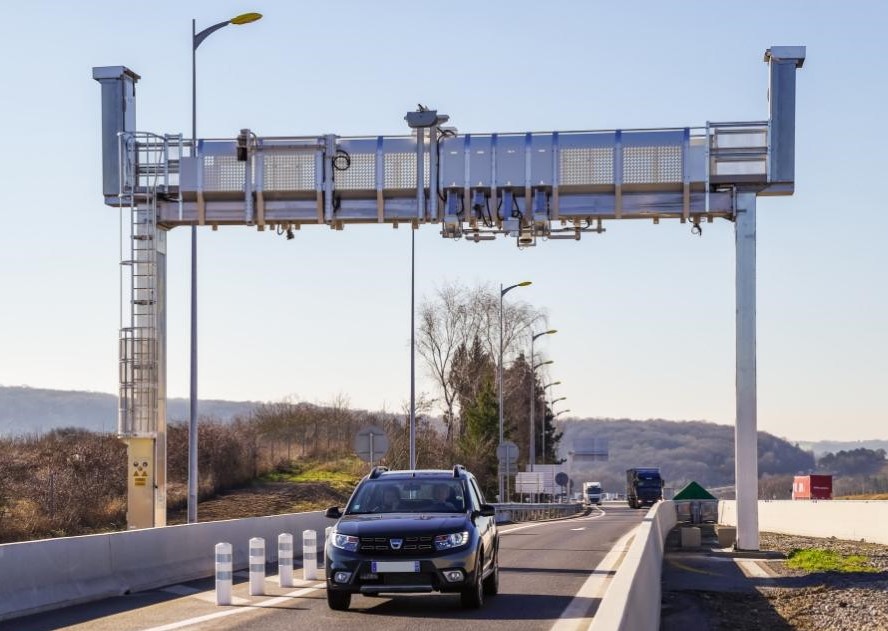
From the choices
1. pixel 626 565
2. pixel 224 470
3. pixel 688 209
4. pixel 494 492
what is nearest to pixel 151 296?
pixel 688 209

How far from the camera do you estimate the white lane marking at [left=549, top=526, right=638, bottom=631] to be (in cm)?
1495

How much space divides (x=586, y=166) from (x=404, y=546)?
1319cm

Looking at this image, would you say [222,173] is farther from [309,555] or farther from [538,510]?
[538,510]

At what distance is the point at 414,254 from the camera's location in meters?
47.9

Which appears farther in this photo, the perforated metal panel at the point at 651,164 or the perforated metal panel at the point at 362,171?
the perforated metal panel at the point at 362,171

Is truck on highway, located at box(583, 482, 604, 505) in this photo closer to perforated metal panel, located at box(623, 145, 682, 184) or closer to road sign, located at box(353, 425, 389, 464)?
road sign, located at box(353, 425, 389, 464)

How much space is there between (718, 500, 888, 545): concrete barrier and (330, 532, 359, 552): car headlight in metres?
18.5

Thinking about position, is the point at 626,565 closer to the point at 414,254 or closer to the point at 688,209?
the point at 688,209

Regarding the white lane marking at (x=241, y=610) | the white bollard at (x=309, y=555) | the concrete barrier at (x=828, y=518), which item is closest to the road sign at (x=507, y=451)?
the concrete barrier at (x=828, y=518)

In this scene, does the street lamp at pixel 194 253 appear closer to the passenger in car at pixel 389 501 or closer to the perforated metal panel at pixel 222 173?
the perforated metal panel at pixel 222 173

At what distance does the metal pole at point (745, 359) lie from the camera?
27.5 meters

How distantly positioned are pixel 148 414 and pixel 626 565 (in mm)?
17235

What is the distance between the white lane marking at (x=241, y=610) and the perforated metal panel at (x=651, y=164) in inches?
435

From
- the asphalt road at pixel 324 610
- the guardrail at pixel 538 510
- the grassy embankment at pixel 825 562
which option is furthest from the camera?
the guardrail at pixel 538 510
